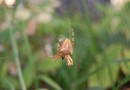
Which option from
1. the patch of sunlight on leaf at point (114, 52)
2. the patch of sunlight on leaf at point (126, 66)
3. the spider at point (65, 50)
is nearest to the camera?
the spider at point (65, 50)

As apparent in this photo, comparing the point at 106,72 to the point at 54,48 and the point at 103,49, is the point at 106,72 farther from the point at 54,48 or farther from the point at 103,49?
the point at 54,48

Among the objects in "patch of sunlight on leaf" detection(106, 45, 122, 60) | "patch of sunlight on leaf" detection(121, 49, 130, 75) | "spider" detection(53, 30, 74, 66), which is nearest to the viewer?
"spider" detection(53, 30, 74, 66)

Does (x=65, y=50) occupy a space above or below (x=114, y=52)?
below

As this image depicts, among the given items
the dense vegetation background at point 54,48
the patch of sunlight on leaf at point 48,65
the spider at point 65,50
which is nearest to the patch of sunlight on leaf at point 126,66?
the dense vegetation background at point 54,48

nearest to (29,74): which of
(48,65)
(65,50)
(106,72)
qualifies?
(48,65)

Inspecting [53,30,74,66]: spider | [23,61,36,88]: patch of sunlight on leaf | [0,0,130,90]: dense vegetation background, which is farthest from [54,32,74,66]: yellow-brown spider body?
[23,61,36,88]: patch of sunlight on leaf

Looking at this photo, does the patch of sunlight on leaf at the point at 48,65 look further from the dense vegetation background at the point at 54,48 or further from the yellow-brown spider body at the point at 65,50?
the yellow-brown spider body at the point at 65,50

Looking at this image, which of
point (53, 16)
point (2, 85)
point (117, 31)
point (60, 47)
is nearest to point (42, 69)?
point (2, 85)

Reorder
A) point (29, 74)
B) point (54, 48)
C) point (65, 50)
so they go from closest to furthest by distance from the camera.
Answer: point (65, 50)
point (54, 48)
point (29, 74)

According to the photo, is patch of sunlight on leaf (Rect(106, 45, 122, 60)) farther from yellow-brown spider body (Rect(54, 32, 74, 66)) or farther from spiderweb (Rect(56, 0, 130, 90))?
yellow-brown spider body (Rect(54, 32, 74, 66))
